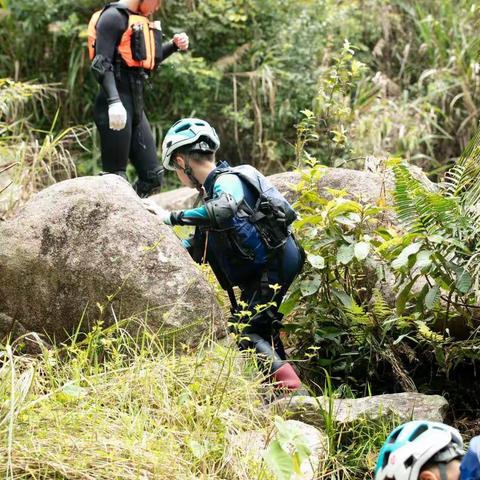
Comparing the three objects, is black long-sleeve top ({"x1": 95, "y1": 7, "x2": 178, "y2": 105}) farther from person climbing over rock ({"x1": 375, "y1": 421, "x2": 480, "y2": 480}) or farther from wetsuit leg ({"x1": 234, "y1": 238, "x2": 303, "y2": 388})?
person climbing over rock ({"x1": 375, "y1": 421, "x2": 480, "y2": 480})

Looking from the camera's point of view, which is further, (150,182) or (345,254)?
(150,182)

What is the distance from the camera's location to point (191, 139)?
5.35 m

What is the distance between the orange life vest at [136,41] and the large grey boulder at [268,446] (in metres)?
3.22

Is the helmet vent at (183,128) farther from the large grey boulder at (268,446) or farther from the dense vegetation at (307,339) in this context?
the large grey boulder at (268,446)

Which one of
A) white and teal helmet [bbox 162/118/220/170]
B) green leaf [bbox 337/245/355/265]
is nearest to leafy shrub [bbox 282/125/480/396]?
green leaf [bbox 337/245/355/265]

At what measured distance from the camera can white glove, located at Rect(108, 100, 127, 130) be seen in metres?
6.42

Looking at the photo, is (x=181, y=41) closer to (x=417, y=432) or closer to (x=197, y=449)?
(x=197, y=449)

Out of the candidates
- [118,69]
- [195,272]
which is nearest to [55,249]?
[195,272]

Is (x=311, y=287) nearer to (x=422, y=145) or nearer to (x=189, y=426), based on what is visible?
(x=189, y=426)

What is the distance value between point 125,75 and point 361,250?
8.20 ft

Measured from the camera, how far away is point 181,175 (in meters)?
5.47

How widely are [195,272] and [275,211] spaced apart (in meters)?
0.54

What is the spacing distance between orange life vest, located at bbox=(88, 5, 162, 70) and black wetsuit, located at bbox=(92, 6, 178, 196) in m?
0.04

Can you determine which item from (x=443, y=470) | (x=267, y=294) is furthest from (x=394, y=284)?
(x=443, y=470)
